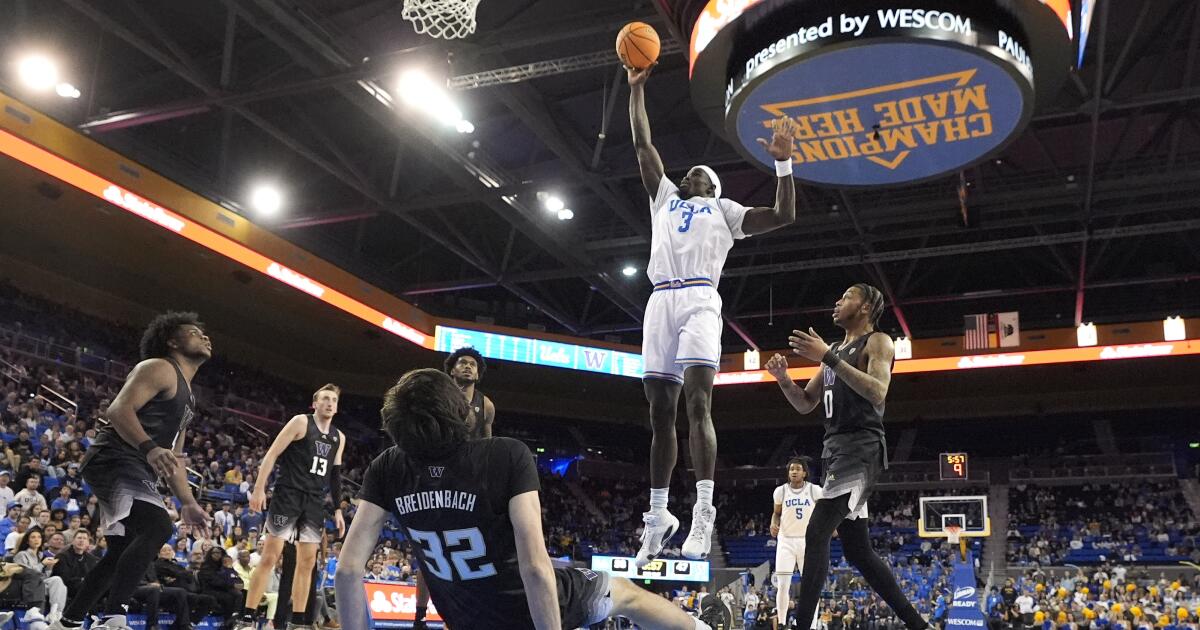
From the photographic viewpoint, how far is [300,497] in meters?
8.18

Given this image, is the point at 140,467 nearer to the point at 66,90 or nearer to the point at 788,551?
the point at 788,551

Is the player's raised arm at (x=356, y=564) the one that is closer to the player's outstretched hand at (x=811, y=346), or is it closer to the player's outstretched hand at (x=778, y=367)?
the player's outstretched hand at (x=811, y=346)

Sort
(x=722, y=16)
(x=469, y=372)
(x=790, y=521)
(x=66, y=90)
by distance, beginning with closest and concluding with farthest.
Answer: (x=469, y=372), (x=722, y=16), (x=790, y=521), (x=66, y=90)

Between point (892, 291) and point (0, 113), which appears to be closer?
point (0, 113)

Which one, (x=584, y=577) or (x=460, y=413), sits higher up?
(x=460, y=413)

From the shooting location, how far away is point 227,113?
17.6 m

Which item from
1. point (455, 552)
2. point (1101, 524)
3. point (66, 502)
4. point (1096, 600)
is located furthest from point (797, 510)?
point (1101, 524)

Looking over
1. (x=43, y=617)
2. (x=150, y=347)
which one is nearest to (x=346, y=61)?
(x=43, y=617)

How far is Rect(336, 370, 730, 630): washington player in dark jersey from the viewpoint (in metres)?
3.50

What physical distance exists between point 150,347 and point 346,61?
1047cm

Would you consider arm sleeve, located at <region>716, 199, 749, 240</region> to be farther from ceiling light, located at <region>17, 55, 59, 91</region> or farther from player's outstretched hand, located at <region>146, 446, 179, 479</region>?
ceiling light, located at <region>17, 55, 59, 91</region>

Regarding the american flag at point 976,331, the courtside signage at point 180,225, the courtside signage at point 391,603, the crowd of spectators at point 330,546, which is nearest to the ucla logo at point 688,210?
the crowd of spectators at point 330,546

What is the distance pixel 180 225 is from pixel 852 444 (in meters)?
17.6

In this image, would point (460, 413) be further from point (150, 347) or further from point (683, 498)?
point (683, 498)
